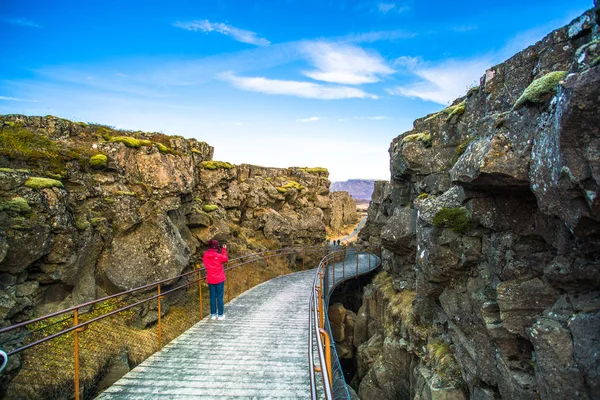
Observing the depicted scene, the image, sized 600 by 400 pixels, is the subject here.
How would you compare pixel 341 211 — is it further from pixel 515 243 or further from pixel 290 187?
pixel 515 243

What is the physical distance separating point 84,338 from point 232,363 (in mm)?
4722

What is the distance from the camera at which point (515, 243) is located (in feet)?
22.5

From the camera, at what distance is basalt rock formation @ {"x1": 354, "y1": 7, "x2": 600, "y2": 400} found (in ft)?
15.2

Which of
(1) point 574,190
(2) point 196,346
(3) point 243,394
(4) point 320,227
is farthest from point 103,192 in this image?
(4) point 320,227

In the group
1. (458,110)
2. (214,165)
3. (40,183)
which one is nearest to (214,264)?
(40,183)

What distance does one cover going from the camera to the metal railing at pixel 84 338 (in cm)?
533

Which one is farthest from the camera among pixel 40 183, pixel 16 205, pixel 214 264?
pixel 40 183

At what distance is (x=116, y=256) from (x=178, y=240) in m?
2.24

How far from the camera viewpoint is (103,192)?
10984mm

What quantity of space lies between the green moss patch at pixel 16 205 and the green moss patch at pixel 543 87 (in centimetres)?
1151

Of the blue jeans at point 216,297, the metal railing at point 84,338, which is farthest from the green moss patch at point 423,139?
the metal railing at point 84,338

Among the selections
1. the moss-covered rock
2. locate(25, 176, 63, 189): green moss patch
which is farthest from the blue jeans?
the moss-covered rock

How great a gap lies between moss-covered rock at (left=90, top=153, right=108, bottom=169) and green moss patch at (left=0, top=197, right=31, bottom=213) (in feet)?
10.3

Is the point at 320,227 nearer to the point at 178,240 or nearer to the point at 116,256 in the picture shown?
the point at 178,240
